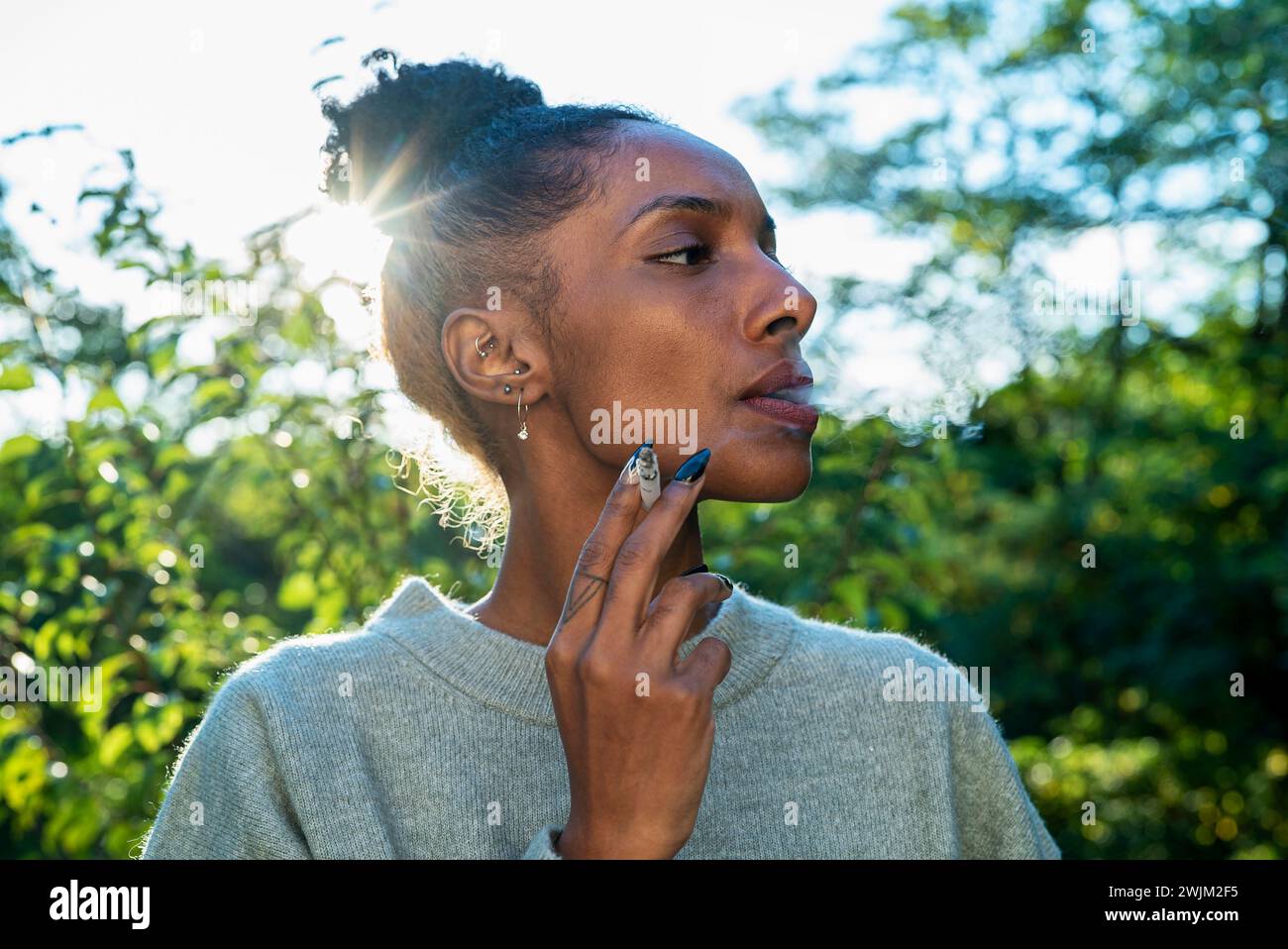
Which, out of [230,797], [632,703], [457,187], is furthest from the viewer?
[457,187]

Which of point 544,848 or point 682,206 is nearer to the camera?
point 544,848

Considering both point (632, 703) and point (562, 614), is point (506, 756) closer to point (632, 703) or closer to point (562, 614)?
point (562, 614)

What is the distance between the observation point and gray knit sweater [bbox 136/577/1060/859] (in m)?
1.69

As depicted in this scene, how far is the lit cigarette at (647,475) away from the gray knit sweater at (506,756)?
0.48 metres

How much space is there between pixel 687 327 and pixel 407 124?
74 centimetres

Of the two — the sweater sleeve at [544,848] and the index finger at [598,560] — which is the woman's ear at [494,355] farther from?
the sweater sleeve at [544,848]

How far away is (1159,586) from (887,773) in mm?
7334

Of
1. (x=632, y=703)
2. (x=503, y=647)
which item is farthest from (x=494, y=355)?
(x=632, y=703)

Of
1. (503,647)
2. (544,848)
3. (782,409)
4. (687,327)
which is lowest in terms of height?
(544,848)

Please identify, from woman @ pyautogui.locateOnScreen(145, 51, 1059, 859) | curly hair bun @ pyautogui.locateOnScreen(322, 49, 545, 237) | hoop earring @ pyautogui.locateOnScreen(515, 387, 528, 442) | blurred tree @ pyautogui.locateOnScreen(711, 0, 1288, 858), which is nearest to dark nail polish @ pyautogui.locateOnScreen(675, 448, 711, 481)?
woman @ pyautogui.locateOnScreen(145, 51, 1059, 859)

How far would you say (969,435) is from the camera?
2801mm

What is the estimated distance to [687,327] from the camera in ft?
5.71
